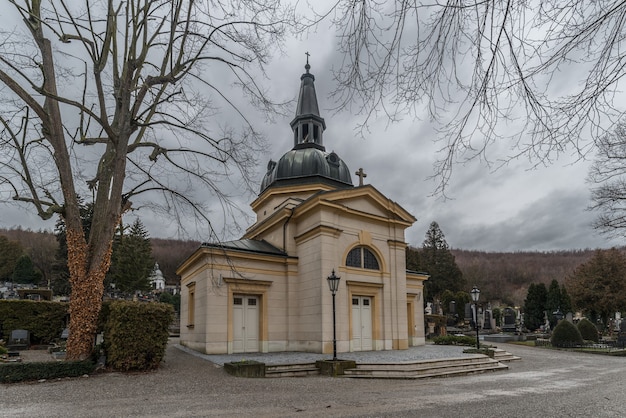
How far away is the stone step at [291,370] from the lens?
12.7 m

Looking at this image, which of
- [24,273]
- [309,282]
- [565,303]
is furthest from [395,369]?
[24,273]

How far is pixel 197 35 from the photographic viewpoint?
495 inches

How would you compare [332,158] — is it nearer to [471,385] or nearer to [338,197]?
[338,197]

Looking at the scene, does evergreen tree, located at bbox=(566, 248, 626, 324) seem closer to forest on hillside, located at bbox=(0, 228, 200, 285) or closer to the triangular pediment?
the triangular pediment

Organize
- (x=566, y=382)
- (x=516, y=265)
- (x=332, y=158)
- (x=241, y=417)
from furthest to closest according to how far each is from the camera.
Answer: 1. (x=516, y=265)
2. (x=332, y=158)
3. (x=566, y=382)
4. (x=241, y=417)

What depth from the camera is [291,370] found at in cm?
1309

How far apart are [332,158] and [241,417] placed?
1926cm

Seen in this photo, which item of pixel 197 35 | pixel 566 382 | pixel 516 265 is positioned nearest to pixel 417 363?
pixel 566 382

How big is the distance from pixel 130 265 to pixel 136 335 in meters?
36.6

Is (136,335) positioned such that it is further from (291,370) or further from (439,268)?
(439,268)

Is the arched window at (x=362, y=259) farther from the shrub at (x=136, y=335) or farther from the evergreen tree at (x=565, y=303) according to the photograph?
the evergreen tree at (x=565, y=303)

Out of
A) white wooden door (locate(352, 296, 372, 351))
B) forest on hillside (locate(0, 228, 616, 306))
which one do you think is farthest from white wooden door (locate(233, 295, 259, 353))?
forest on hillside (locate(0, 228, 616, 306))

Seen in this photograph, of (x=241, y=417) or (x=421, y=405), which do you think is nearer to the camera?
(x=241, y=417)

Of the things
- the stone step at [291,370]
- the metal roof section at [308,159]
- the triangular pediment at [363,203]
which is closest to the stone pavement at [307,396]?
the stone step at [291,370]
